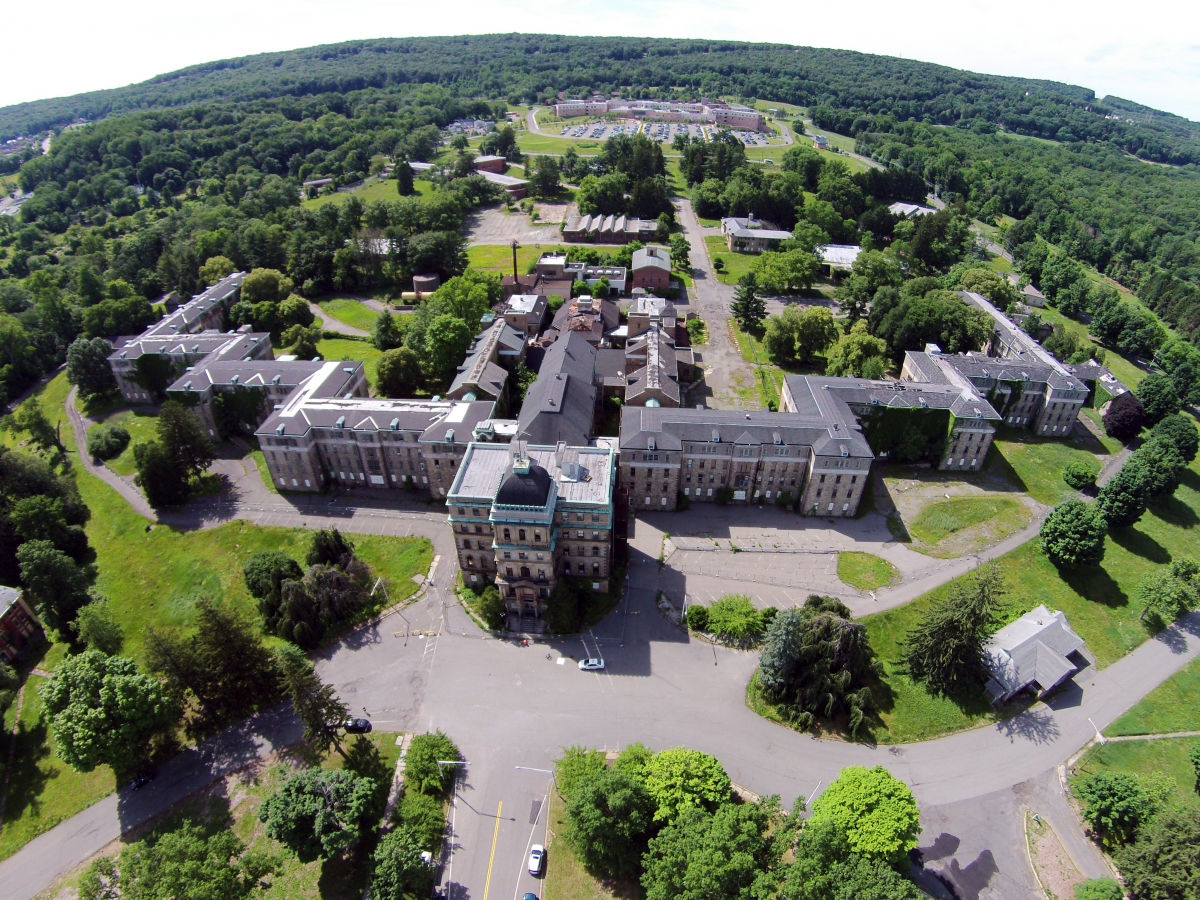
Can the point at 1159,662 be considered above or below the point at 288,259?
below

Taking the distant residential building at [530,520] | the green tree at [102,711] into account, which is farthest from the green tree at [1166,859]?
the green tree at [102,711]

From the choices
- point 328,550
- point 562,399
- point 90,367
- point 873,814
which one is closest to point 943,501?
point 873,814

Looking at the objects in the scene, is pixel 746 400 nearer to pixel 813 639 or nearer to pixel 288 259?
pixel 813 639

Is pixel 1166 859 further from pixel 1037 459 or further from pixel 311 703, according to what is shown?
pixel 311 703

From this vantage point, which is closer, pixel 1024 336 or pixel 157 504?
pixel 157 504

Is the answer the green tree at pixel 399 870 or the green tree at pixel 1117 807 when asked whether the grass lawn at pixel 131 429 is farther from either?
the green tree at pixel 1117 807

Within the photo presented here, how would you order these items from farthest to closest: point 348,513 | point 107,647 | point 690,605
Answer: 1. point 348,513
2. point 690,605
3. point 107,647

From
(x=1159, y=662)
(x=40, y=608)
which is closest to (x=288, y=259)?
(x=40, y=608)

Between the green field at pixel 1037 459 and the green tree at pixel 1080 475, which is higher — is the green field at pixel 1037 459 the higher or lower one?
the lower one
